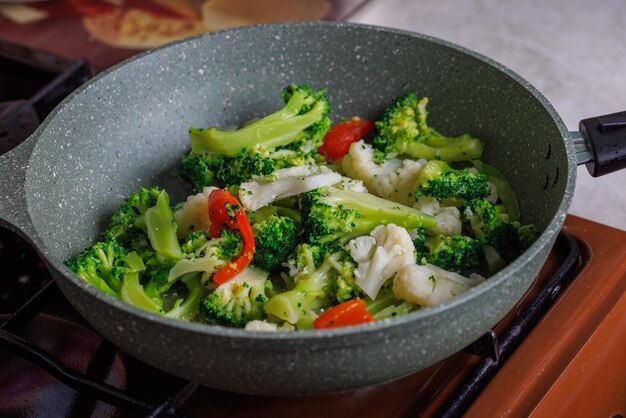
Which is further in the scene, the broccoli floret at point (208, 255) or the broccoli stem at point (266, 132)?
the broccoli stem at point (266, 132)

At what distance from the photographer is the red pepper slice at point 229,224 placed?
1.13m

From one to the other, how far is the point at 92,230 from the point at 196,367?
0.51 m

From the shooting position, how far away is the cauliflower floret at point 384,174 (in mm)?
1309

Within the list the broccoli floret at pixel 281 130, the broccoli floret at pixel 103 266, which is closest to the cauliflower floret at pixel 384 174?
the broccoli floret at pixel 281 130

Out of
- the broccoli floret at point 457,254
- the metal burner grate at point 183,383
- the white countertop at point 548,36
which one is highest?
the white countertop at point 548,36

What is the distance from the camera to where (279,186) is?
1225mm

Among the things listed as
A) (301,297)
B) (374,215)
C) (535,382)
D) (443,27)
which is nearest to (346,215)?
(374,215)

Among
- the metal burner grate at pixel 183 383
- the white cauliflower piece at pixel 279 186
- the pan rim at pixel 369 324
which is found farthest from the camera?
the white cauliflower piece at pixel 279 186

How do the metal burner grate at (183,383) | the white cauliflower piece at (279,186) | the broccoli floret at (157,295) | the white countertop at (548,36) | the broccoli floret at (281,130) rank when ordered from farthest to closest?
the white countertop at (548,36) → the broccoli floret at (281,130) → the white cauliflower piece at (279,186) → the broccoli floret at (157,295) → the metal burner grate at (183,383)

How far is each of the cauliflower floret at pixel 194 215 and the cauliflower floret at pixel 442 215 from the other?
0.38 m

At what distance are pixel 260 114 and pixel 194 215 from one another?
358mm

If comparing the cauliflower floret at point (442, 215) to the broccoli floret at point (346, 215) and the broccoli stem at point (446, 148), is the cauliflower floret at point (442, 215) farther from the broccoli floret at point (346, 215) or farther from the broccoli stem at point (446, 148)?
the broccoli stem at point (446, 148)

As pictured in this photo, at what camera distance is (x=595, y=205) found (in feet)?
5.38

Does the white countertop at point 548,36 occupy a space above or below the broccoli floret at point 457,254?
above
